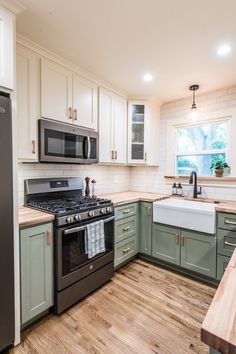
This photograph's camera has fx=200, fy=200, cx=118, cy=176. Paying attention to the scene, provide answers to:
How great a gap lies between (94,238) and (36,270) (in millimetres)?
603

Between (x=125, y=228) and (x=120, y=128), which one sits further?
(x=120, y=128)

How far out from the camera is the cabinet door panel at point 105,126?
2.65 m

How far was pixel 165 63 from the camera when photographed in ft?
7.02

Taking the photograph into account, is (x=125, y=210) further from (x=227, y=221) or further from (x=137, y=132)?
(x=137, y=132)

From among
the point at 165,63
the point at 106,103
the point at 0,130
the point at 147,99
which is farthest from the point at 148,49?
the point at 0,130

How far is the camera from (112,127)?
9.33 ft

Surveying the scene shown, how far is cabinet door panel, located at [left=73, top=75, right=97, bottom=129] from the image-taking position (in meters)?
2.28

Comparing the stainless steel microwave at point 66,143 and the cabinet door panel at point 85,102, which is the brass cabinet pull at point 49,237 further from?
the cabinet door panel at point 85,102

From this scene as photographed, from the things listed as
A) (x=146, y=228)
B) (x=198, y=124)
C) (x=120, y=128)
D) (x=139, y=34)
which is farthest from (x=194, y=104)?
(x=146, y=228)

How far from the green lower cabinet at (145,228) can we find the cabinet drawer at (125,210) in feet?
0.41

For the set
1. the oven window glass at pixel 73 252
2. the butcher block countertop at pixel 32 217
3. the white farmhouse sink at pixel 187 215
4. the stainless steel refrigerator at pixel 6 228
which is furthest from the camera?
the white farmhouse sink at pixel 187 215

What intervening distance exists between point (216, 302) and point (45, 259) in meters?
1.40

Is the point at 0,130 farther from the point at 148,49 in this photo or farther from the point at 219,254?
the point at 219,254

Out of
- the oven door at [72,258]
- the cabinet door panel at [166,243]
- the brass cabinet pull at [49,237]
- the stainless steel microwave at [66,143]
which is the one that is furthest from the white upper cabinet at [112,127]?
the brass cabinet pull at [49,237]
